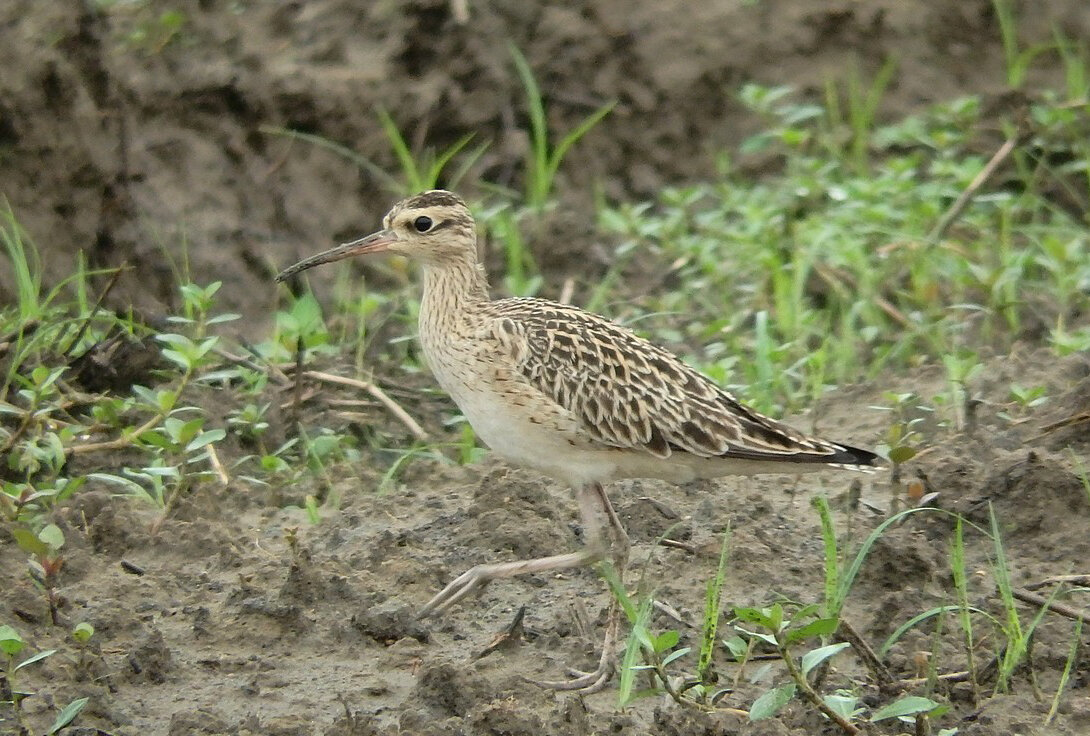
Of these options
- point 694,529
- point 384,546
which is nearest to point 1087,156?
point 694,529

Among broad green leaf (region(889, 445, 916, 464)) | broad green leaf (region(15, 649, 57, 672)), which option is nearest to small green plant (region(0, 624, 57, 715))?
broad green leaf (region(15, 649, 57, 672))

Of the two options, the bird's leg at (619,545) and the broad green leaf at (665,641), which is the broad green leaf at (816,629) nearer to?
the broad green leaf at (665,641)

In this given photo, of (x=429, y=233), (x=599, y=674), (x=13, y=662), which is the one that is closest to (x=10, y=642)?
(x=13, y=662)

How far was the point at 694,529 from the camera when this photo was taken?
6.31 m

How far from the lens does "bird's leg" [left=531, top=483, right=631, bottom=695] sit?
5309mm

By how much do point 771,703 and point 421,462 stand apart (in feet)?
9.47

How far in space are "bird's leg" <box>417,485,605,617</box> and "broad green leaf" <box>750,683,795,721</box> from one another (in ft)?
4.11

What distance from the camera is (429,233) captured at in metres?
6.69

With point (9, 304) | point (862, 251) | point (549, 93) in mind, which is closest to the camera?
point (9, 304)

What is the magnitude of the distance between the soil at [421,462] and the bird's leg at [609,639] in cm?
11

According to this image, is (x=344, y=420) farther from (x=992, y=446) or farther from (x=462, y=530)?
(x=992, y=446)

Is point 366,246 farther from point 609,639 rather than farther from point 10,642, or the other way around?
point 10,642

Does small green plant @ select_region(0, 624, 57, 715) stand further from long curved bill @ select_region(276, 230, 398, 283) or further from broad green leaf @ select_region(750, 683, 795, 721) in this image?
long curved bill @ select_region(276, 230, 398, 283)

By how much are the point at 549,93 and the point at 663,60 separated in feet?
2.47
